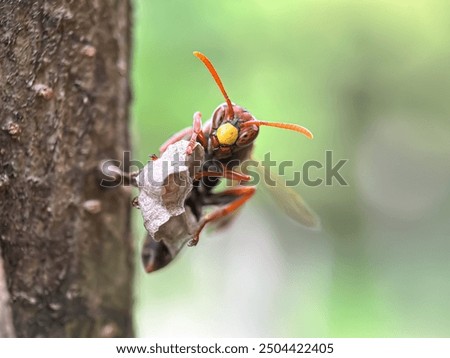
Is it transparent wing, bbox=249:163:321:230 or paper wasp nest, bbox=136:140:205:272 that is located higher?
paper wasp nest, bbox=136:140:205:272

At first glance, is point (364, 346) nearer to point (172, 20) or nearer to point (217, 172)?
point (217, 172)

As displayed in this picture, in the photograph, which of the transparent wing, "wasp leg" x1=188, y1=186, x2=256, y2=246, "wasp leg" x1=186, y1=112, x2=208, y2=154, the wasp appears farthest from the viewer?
the transparent wing

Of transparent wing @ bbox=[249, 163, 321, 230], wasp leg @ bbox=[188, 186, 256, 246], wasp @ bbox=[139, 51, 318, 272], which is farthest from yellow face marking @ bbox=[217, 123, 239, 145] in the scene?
transparent wing @ bbox=[249, 163, 321, 230]

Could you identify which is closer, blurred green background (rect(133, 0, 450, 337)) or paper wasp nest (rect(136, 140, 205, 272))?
paper wasp nest (rect(136, 140, 205, 272))

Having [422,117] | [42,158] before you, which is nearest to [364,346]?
[42,158]

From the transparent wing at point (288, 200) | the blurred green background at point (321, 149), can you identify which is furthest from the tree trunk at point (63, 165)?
the blurred green background at point (321, 149)

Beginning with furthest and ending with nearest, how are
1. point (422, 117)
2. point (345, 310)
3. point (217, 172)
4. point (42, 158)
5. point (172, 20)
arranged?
point (422, 117) → point (345, 310) → point (172, 20) → point (217, 172) → point (42, 158)

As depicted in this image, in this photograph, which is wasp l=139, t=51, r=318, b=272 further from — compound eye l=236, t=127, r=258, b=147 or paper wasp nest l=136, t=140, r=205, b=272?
paper wasp nest l=136, t=140, r=205, b=272
